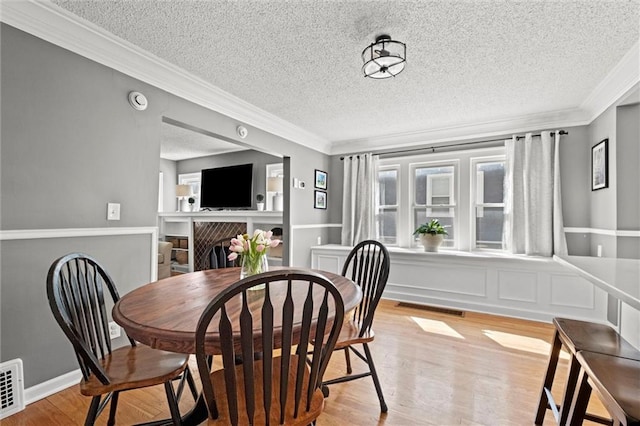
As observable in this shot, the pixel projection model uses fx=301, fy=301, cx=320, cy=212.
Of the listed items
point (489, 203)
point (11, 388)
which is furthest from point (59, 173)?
point (489, 203)

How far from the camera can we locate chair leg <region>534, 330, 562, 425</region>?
160cm

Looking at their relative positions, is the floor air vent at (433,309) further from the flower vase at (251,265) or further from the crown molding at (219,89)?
the flower vase at (251,265)

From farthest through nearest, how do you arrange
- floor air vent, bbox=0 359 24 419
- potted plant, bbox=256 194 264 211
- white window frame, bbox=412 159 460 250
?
potted plant, bbox=256 194 264 211, white window frame, bbox=412 159 460 250, floor air vent, bbox=0 359 24 419

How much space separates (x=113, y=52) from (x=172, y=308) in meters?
1.95

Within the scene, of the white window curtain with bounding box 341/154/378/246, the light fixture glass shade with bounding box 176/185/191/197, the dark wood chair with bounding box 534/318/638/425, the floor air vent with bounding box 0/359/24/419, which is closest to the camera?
the dark wood chair with bounding box 534/318/638/425

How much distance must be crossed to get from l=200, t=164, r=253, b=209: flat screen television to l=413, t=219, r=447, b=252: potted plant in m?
2.89

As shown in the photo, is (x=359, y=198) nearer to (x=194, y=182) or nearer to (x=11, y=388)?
(x=194, y=182)

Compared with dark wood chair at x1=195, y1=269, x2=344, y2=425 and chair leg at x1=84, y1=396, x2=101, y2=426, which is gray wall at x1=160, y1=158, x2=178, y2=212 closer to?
chair leg at x1=84, y1=396, x2=101, y2=426

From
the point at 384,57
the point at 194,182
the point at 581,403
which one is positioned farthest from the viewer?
the point at 194,182

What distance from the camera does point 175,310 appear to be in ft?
4.05

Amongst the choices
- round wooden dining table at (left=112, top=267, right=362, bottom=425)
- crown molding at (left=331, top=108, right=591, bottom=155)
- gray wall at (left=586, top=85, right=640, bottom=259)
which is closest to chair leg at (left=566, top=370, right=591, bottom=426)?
round wooden dining table at (left=112, top=267, right=362, bottom=425)

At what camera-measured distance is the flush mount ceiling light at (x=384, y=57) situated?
2002 millimetres

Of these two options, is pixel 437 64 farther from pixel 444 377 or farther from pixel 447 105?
pixel 444 377

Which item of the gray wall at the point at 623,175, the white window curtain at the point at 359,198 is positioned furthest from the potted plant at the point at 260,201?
the gray wall at the point at 623,175
